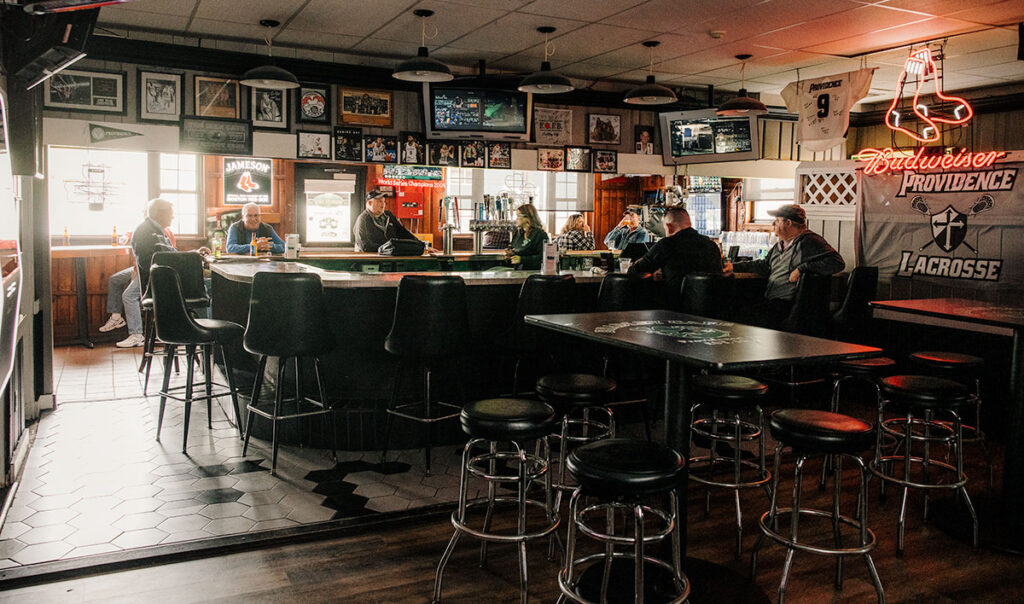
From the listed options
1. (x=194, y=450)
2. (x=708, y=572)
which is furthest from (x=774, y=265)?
(x=194, y=450)

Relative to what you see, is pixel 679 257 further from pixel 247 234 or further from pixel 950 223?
pixel 247 234

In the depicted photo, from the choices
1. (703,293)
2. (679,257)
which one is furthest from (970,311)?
(679,257)

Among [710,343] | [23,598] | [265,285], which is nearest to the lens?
[710,343]

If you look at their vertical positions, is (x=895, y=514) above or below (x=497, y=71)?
below

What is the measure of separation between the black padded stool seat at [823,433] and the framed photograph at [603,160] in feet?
21.2

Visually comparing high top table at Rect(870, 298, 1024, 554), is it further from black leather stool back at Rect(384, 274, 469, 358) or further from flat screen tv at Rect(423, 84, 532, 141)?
flat screen tv at Rect(423, 84, 532, 141)

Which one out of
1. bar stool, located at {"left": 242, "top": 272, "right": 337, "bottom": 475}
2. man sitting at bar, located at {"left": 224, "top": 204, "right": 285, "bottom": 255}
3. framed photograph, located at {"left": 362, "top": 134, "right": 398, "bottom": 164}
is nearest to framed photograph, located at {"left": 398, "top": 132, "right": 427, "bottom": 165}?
framed photograph, located at {"left": 362, "top": 134, "right": 398, "bottom": 164}

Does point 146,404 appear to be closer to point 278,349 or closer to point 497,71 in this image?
point 278,349

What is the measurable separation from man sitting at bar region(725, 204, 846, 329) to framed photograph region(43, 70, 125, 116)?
18.4ft

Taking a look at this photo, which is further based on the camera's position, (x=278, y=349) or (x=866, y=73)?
(x=866, y=73)

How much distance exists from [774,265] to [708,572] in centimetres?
358

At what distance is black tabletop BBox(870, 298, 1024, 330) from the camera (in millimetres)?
3326

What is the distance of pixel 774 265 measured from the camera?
19.6 ft

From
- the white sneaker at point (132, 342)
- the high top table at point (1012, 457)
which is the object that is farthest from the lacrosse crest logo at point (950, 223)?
the white sneaker at point (132, 342)
